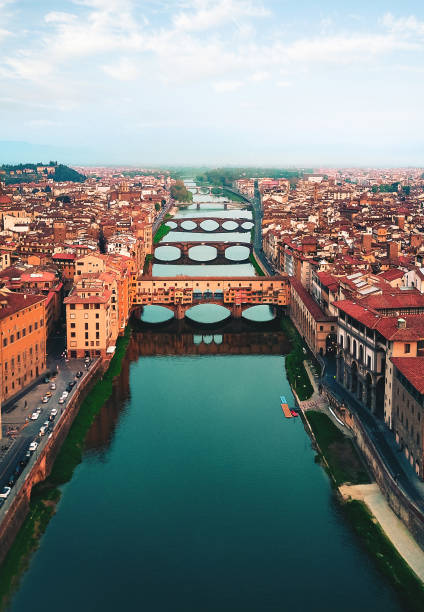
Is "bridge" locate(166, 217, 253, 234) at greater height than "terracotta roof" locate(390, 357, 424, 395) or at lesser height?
greater

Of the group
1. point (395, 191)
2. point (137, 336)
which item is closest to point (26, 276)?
point (137, 336)

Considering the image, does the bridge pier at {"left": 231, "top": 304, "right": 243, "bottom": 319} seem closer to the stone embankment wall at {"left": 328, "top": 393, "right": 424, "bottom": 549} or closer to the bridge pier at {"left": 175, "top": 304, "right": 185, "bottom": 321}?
the bridge pier at {"left": 175, "top": 304, "right": 185, "bottom": 321}

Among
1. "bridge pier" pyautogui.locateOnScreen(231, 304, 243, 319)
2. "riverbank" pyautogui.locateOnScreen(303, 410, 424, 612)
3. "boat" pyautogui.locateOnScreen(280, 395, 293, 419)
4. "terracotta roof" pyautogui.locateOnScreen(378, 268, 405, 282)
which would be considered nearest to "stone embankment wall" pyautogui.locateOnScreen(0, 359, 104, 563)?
"boat" pyautogui.locateOnScreen(280, 395, 293, 419)

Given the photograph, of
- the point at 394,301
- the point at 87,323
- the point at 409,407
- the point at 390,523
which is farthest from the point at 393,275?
the point at 390,523

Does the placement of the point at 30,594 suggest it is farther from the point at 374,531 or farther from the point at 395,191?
the point at 395,191

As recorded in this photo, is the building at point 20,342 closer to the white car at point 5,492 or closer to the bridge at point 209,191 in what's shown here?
the white car at point 5,492
